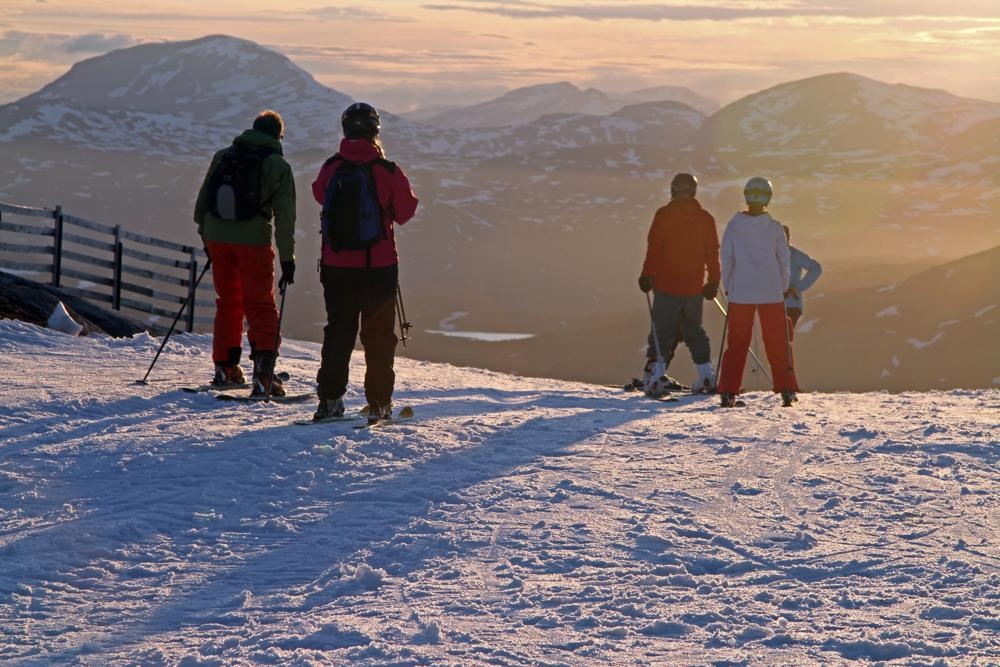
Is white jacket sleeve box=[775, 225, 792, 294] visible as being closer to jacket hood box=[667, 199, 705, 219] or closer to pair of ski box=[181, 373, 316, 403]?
jacket hood box=[667, 199, 705, 219]

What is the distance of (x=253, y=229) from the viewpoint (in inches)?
318

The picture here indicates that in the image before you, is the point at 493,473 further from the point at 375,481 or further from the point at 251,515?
the point at 251,515

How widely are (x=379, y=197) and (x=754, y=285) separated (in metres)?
4.09

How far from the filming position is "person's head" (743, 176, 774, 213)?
972 cm

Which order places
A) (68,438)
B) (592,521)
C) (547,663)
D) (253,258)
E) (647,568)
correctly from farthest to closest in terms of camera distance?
(253,258) → (68,438) → (592,521) → (647,568) → (547,663)

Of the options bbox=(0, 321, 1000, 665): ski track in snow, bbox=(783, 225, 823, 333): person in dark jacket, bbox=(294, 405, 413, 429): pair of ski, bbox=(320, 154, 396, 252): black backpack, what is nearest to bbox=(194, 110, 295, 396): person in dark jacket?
bbox=(0, 321, 1000, 665): ski track in snow

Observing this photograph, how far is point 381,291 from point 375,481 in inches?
58.2

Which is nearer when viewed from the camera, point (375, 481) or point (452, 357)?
point (375, 481)

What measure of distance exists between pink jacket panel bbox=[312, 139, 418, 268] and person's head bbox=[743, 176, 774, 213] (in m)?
3.77

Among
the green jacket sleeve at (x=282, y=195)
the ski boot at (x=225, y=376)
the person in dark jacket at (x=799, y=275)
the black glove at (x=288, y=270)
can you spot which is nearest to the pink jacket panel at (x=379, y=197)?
the black glove at (x=288, y=270)

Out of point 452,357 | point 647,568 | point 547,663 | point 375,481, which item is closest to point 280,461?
point 375,481

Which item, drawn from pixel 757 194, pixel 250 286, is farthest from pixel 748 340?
pixel 250 286

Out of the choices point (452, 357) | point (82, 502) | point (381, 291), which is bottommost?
point (452, 357)

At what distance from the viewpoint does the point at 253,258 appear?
321 inches
